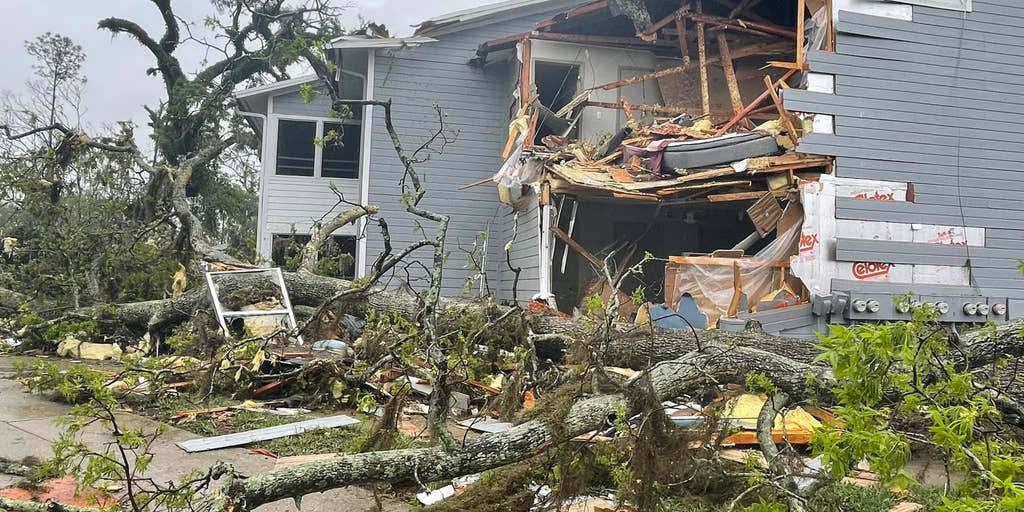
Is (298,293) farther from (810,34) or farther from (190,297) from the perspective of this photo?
(810,34)

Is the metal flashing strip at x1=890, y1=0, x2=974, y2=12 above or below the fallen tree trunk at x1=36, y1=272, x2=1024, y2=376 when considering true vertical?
above

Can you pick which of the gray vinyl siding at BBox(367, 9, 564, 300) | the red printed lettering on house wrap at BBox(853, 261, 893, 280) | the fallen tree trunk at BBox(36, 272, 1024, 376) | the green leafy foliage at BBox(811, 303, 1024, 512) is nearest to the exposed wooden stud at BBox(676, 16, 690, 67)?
the gray vinyl siding at BBox(367, 9, 564, 300)

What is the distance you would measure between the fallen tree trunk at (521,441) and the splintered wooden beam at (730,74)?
6.59 metres

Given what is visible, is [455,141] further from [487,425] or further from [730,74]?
[487,425]

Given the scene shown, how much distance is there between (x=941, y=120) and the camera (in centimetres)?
868

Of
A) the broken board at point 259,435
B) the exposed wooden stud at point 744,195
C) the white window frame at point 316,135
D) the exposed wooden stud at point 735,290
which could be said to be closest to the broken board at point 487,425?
the broken board at point 259,435

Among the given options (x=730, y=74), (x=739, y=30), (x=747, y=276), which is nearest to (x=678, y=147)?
(x=747, y=276)

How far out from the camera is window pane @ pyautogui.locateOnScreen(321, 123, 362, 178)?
46.7 feet

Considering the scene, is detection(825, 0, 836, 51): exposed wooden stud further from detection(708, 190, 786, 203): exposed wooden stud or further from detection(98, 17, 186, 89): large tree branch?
detection(98, 17, 186, 89): large tree branch

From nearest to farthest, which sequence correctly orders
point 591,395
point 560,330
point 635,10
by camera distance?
1. point 591,395
2. point 560,330
3. point 635,10

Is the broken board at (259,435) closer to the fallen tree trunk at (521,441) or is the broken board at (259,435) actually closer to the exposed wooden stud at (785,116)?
the fallen tree trunk at (521,441)

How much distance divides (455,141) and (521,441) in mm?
10328

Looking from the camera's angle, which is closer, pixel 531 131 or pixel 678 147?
pixel 678 147

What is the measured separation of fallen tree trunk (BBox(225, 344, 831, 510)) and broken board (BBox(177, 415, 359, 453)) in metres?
2.19
